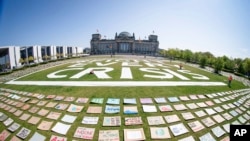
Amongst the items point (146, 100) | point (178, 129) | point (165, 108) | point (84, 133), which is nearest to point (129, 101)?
point (146, 100)

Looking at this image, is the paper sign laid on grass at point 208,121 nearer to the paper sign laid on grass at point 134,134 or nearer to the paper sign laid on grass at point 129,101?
the paper sign laid on grass at point 134,134

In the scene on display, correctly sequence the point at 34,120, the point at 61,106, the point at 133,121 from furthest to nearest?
1. the point at 61,106
2. the point at 34,120
3. the point at 133,121

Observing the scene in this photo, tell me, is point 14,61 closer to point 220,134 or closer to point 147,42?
point 220,134

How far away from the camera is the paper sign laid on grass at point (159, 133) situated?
8.16 m

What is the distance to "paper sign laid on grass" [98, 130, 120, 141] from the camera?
7.94m

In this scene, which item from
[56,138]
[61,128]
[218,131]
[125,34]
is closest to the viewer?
[56,138]

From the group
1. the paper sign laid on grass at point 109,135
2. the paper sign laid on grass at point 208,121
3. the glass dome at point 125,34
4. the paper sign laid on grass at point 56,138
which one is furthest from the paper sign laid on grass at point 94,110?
the glass dome at point 125,34

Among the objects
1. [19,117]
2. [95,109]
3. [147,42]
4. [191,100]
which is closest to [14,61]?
[19,117]

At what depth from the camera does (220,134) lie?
28.6 ft

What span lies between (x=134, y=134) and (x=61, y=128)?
470 cm

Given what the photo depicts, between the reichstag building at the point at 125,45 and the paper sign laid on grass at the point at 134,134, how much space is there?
4928 inches

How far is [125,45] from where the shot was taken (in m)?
135

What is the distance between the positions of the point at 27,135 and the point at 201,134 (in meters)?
10.9

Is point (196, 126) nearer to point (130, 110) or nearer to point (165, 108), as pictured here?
point (165, 108)
